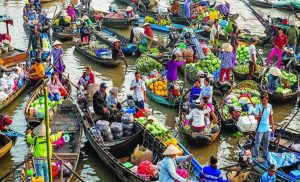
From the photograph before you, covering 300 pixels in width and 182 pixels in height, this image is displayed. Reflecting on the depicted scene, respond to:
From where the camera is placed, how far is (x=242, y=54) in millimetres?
19500

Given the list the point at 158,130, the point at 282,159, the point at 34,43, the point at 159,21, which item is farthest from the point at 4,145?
the point at 159,21

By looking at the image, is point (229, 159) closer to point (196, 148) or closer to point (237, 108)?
point (196, 148)

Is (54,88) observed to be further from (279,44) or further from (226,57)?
(279,44)

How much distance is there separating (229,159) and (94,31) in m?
12.0

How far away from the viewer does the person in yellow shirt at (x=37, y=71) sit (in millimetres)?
15316

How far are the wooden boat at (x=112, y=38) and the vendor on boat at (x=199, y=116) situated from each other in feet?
27.5

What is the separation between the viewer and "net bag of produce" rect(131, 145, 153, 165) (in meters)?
Answer: 11.3

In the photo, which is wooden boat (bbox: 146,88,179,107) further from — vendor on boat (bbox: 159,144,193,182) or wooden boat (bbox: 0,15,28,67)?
vendor on boat (bbox: 159,144,193,182)

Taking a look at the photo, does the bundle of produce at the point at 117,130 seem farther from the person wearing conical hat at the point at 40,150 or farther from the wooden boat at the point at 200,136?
the person wearing conical hat at the point at 40,150

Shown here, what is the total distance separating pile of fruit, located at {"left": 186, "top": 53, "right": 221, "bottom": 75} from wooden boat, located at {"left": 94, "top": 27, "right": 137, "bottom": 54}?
3.64 metres

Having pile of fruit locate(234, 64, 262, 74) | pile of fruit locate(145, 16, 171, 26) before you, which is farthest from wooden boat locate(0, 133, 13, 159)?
pile of fruit locate(145, 16, 171, 26)

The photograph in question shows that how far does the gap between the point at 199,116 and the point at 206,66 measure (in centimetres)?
552

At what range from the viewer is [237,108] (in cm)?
1430

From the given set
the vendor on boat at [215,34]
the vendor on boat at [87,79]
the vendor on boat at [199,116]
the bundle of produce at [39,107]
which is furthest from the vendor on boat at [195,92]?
the vendor on boat at [215,34]
